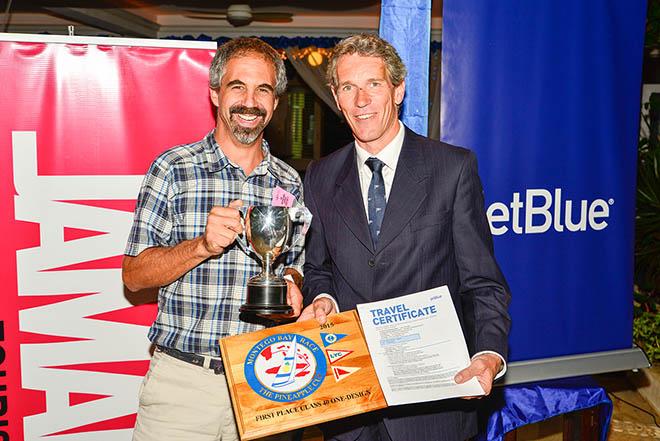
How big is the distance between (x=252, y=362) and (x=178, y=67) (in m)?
1.47

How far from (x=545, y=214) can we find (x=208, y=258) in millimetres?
1362

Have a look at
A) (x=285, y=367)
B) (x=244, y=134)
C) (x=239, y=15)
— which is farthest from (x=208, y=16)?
(x=285, y=367)

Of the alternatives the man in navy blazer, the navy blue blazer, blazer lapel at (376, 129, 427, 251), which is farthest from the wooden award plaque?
blazer lapel at (376, 129, 427, 251)

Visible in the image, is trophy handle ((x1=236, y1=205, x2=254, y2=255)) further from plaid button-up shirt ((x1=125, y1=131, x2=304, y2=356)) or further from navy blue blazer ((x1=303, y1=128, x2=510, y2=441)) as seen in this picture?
navy blue blazer ((x1=303, y1=128, x2=510, y2=441))

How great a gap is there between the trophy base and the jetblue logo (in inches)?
40.2

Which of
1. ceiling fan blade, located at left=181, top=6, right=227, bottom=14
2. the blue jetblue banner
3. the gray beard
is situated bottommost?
the gray beard

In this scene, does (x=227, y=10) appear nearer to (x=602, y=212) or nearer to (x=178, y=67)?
(x=178, y=67)

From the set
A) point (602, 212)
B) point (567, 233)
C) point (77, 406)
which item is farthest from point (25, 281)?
point (602, 212)

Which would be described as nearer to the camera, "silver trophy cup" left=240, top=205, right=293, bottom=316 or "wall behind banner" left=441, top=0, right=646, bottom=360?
"silver trophy cup" left=240, top=205, right=293, bottom=316

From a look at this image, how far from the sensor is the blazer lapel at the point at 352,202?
1.98 meters

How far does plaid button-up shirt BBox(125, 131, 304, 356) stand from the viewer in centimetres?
207

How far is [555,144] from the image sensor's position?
2.60 m

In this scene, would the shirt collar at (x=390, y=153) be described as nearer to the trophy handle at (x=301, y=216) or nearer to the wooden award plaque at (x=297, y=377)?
the trophy handle at (x=301, y=216)

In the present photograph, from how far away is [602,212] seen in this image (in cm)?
269
